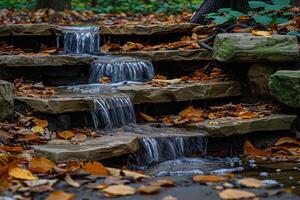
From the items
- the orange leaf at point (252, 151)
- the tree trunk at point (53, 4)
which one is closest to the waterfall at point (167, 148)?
the orange leaf at point (252, 151)

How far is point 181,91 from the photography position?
574cm

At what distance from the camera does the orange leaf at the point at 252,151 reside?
5148 millimetres

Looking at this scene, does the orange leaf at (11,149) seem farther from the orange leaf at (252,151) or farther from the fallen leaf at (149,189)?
the orange leaf at (252,151)

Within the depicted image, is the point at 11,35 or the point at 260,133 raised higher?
the point at 11,35

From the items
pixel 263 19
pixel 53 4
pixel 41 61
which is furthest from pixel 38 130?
pixel 53 4

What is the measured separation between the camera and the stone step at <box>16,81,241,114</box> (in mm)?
5055

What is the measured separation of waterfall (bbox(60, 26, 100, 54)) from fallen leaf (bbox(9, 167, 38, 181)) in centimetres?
366

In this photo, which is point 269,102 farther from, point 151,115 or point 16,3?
point 16,3

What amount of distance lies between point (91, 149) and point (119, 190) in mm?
1098

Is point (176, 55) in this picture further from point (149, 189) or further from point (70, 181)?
point (149, 189)

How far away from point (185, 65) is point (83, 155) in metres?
2.89

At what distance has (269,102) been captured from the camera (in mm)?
5973

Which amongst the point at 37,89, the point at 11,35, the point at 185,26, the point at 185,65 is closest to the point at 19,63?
the point at 37,89

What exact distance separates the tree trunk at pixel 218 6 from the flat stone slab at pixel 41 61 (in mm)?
2313
